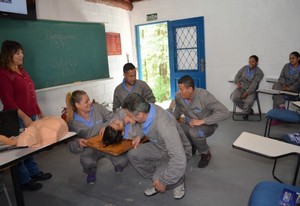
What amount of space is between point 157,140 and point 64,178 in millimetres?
1338

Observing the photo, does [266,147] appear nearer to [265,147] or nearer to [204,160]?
[265,147]

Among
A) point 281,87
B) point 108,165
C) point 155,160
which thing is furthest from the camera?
point 281,87

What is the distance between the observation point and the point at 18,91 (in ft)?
8.05

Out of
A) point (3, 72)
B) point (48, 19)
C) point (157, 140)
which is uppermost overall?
point (48, 19)

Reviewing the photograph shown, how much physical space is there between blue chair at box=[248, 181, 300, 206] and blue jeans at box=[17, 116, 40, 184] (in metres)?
2.07

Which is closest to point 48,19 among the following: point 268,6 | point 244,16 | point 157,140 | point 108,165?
point 108,165

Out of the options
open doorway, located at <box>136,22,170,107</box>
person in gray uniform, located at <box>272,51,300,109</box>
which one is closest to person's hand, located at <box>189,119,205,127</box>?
person in gray uniform, located at <box>272,51,300,109</box>

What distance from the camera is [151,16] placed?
557cm

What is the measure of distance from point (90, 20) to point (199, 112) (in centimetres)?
276

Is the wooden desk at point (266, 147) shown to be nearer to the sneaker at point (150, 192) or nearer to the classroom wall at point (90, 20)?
the sneaker at point (150, 192)

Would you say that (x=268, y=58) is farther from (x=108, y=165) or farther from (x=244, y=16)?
(x=108, y=165)

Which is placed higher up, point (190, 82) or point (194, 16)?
point (194, 16)

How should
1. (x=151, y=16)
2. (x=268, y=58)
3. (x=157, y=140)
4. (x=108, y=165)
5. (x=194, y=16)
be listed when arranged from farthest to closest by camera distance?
(x=151, y=16) < (x=194, y=16) < (x=268, y=58) < (x=108, y=165) < (x=157, y=140)

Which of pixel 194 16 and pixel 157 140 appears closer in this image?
pixel 157 140
